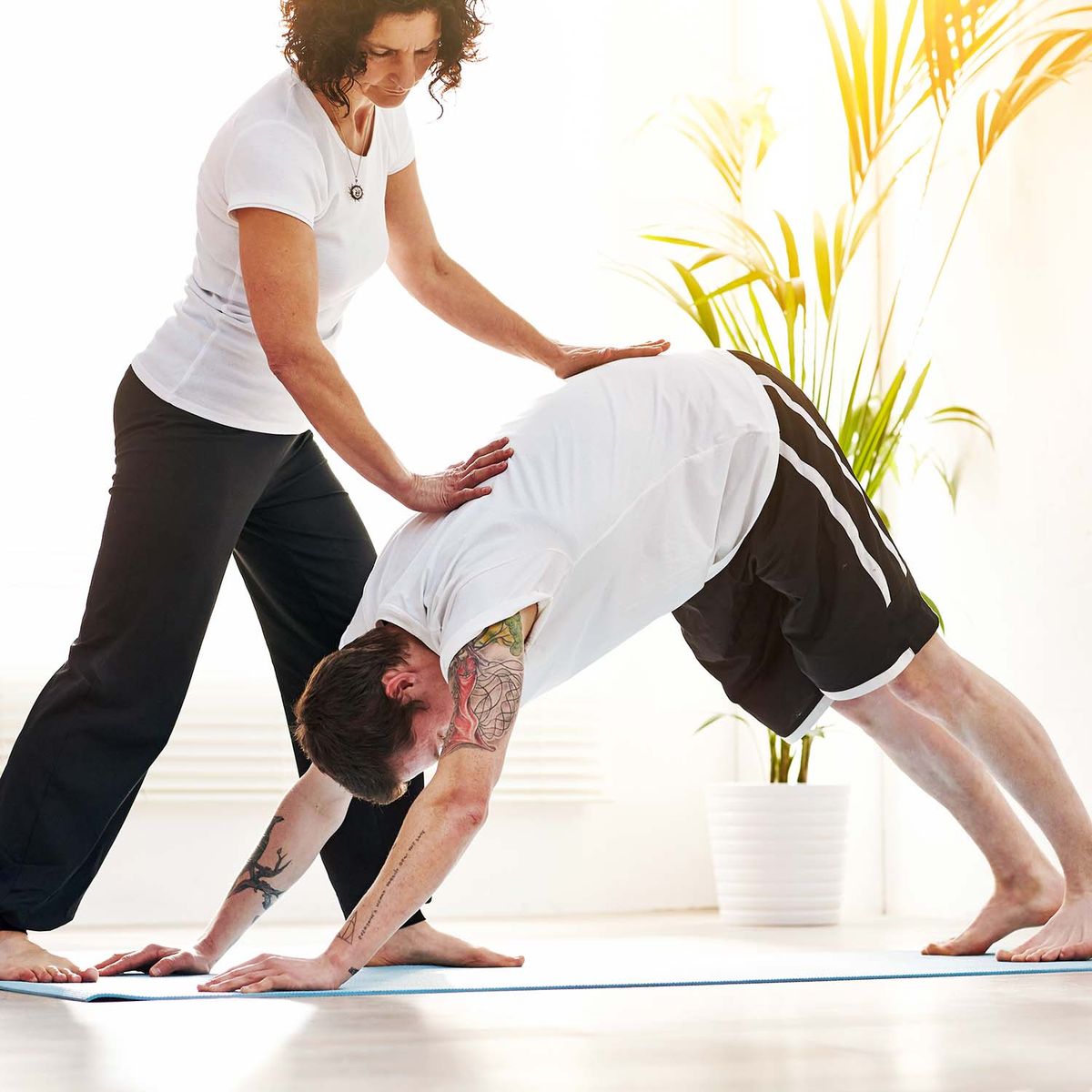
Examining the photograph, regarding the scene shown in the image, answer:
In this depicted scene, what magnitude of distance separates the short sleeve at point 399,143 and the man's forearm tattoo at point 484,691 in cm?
82

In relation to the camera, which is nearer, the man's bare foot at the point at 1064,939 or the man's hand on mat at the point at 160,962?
the man's hand on mat at the point at 160,962

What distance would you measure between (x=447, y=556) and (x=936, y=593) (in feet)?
6.22

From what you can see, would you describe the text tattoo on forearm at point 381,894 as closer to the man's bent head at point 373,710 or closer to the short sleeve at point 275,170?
the man's bent head at point 373,710

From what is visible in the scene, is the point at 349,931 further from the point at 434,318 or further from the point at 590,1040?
the point at 434,318

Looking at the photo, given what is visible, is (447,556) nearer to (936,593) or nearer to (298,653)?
(298,653)

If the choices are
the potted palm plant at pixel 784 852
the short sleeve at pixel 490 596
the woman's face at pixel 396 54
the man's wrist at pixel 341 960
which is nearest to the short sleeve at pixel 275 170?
the woman's face at pixel 396 54

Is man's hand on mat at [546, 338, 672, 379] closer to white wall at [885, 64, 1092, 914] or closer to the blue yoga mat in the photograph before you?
the blue yoga mat

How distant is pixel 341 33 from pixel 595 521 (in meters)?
0.67

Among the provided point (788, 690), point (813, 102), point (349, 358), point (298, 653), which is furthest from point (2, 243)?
point (788, 690)

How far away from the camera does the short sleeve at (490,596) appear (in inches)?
63.2

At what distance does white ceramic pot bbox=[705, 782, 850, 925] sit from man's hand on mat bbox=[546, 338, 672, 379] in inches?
52.8

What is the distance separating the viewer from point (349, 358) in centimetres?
368

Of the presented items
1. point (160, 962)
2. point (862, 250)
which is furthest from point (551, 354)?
point (862, 250)

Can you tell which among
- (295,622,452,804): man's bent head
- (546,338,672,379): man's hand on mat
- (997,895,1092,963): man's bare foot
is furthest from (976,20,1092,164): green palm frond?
(295,622,452,804): man's bent head
